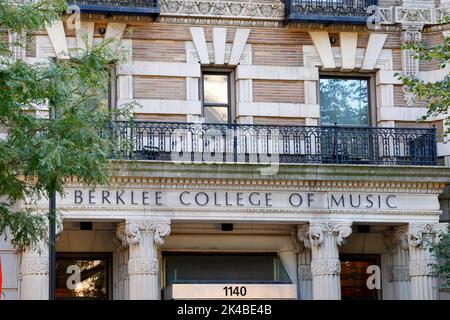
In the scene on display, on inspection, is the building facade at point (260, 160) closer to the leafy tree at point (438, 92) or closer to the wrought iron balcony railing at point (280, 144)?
the wrought iron balcony railing at point (280, 144)

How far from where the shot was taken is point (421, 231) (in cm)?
2891

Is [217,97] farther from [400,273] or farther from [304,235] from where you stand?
[400,273]

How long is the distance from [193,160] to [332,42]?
5139mm

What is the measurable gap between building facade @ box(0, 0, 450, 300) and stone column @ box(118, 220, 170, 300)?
29 mm

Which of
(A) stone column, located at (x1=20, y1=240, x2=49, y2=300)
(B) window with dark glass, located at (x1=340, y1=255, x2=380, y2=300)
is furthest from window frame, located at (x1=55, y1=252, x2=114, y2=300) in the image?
(B) window with dark glass, located at (x1=340, y1=255, x2=380, y2=300)

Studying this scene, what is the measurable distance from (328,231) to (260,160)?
242 centimetres

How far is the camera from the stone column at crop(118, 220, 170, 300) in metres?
27.5

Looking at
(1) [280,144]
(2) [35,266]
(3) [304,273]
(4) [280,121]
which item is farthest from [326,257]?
(2) [35,266]

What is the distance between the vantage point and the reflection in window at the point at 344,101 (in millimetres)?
30734

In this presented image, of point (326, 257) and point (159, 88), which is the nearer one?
point (326, 257)

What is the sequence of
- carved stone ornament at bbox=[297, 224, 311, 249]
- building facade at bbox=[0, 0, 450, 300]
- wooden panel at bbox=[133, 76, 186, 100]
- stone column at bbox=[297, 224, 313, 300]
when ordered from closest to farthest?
building facade at bbox=[0, 0, 450, 300]
carved stone ornament at bbox=[297, 224, 311, 249]
wooden panel at bbox=[133, 76, 186, 100]
stone column at bbox=[297, 224, 313, 300]

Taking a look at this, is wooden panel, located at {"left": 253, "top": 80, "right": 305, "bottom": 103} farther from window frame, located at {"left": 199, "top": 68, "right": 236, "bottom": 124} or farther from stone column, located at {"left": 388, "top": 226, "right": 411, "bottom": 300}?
stone column, located at {"left": 388, "top": 226, "right": 411, "bottom": 300}

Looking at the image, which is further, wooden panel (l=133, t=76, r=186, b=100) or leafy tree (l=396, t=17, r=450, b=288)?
wooden panel (l=133, t=76, r=186, b=100)

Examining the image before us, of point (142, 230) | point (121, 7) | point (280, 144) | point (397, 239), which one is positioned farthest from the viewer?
point (397, 239)
